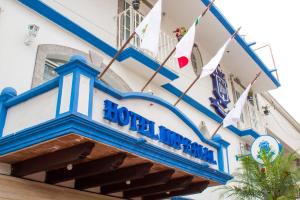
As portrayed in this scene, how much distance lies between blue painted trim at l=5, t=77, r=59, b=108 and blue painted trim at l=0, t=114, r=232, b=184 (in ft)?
2.09


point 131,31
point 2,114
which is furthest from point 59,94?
point 131,31

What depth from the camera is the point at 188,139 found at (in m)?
7.81

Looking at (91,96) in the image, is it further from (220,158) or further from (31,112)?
(220,158)

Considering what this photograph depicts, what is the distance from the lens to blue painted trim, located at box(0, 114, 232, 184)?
5.11 metres

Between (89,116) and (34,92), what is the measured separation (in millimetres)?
1118

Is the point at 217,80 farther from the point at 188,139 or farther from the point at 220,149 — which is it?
the point at 188,139

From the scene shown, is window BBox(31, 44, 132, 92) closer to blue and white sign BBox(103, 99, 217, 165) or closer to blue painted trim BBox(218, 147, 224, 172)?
blue and white sign BBox(103, 99, 217, 165)

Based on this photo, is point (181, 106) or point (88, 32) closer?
point (88, 32)

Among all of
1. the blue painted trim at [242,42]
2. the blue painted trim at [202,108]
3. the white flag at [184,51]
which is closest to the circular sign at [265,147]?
the blue painted trim at [202,108]

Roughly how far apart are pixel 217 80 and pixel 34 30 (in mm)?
9085

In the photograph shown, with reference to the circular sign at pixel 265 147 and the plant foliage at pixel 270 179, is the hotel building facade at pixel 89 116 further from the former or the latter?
the circular sign at pixel 265 147

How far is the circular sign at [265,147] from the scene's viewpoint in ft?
34.7

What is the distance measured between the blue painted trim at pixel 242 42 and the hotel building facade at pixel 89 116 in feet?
8.53

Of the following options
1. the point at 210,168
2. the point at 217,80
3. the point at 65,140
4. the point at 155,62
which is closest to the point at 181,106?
the point at 155,62
